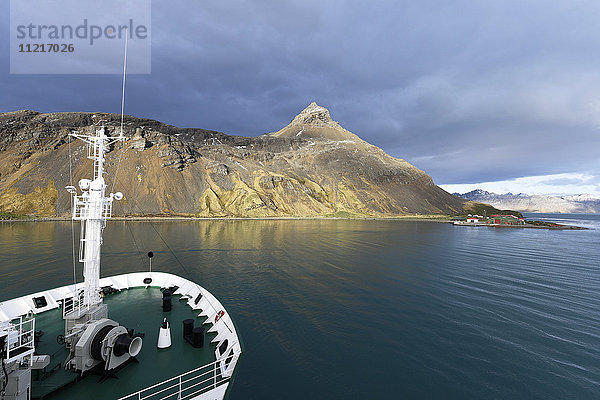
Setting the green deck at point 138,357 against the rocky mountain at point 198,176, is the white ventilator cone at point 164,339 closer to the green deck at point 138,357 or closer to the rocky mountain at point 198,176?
the green deck at point 138,357

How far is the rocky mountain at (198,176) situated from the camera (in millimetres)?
109062

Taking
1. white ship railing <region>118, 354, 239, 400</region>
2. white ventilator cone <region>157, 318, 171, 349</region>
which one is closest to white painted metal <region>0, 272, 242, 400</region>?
white ship railing <region>118, 354, 239, 400</region>

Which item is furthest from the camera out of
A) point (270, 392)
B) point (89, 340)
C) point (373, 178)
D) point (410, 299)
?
point (373, 178)

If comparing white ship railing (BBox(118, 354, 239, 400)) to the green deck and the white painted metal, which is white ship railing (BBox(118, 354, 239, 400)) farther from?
the green deck

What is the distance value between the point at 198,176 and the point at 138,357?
A: 12629cm

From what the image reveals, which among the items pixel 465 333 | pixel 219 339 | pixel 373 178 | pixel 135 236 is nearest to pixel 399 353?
pixel 465 333

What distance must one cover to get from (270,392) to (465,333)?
1459 cm

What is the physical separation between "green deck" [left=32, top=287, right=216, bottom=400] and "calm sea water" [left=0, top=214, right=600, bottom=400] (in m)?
3.24

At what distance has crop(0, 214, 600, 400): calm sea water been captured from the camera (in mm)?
13531

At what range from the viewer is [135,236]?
2411 inches

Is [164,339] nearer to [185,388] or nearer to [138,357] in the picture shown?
[138,357]

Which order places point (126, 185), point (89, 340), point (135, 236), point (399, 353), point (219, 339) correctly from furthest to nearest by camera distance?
1. point (126, 185)
2. point (135, 236)
3. point (399, 353)
4. point (219, 339)
5. point (89, 340)

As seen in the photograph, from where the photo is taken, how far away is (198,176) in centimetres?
13038

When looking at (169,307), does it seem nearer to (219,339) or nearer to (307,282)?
(219,339)
